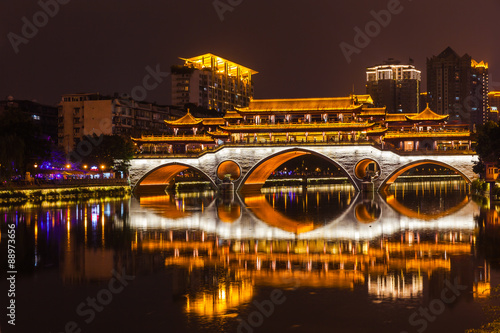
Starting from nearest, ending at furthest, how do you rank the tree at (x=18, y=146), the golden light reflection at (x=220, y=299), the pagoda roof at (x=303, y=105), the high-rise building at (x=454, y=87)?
the golden light reflection at (x=220, y=299)
the tree at (x=18, y=146)
the pagoda roof at (x=303, y=105)
the high-rise building at (x=454, y=87)

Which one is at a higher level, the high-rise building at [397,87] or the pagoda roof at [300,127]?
the high-rise building at [397,87]

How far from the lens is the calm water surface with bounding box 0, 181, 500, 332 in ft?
33.2

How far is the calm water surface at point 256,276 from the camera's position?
10109 mm

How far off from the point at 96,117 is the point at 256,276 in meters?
69.6

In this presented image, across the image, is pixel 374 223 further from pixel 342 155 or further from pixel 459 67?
pixel 459 67

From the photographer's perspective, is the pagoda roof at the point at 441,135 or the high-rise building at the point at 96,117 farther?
the high-rise building at the point at 96,117

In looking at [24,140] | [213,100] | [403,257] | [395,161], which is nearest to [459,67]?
[213,100]

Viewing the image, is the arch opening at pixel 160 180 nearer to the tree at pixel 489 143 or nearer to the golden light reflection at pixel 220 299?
the tree at pixel 489 143

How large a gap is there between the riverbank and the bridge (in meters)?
2.77

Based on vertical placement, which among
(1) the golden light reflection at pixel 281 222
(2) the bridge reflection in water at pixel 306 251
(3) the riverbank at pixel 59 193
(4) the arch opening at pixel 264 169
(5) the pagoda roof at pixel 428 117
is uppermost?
(5) the pagoda roof at pixel 428 117

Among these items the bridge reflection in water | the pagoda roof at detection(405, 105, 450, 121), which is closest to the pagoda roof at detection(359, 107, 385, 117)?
the pagoda roof at detection(405, 105, 450, 121)

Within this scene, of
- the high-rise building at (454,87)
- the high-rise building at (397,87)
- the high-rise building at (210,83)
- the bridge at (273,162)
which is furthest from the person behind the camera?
the high-rise building at (397,87)

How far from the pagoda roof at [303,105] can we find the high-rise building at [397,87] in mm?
103561

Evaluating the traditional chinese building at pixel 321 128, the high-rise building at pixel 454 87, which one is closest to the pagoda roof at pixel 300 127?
the traditional chinese building at pixel 321 128
